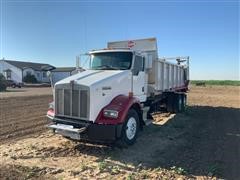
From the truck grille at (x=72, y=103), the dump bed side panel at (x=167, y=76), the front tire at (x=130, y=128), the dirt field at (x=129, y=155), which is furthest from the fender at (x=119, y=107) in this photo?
the dump bed side panel at (x=167, y=76)

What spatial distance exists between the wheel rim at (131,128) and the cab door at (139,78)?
1146 millimetres

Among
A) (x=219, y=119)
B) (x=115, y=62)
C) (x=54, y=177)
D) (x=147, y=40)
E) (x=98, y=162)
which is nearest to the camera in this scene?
(x=54, y=177)

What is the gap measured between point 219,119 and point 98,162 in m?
9.15

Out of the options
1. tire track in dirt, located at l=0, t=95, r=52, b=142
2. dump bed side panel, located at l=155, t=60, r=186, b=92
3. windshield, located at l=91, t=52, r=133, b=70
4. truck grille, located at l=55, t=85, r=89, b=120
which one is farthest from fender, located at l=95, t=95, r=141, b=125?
tire track in dirt, located at l=0, t=95, r=52, b=142

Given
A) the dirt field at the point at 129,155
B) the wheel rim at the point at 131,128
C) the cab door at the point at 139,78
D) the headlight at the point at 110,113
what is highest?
the cab door at the point at 139,78

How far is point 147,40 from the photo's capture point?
11859mm

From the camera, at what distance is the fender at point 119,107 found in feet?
26.9

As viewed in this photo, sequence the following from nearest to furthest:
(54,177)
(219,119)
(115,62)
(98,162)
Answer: (54,177) → (98,162) → (115,62) → (219,119)

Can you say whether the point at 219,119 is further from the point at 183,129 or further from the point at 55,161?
the point at 55,161

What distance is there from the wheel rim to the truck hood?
134 cm

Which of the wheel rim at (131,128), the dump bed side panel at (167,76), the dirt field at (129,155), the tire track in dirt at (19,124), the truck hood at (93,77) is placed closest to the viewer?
the dirt field at (129,155)

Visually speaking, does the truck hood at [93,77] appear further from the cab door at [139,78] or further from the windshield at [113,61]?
the cab door at [139,78]

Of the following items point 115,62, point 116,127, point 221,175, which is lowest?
point 221,175

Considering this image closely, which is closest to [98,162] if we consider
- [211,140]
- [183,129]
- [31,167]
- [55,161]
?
[55,161]
